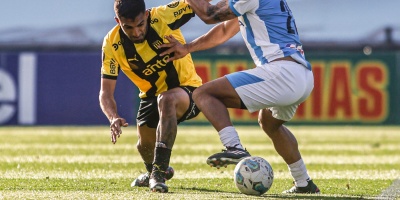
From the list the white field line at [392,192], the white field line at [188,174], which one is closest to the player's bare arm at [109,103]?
the white field line at [188,174]

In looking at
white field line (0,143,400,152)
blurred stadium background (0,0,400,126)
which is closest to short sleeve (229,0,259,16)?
white field line (0,143,400,152)

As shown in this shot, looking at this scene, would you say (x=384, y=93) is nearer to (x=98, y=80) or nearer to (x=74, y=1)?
(x=98, y=80)

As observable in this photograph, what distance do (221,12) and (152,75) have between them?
1.27 meters

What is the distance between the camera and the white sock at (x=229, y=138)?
649 cm

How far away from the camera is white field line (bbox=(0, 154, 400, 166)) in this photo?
10727 millimetres

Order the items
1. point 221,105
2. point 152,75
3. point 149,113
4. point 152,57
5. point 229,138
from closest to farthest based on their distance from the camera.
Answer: point 229,138 → point 221,105 → point 152,57 → point 152,75 → point 149,113

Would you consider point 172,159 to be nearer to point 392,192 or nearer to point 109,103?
point 109,103

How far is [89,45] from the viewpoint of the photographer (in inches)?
814

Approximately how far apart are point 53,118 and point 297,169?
12.0 metres

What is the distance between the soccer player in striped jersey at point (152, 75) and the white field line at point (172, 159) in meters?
2.78

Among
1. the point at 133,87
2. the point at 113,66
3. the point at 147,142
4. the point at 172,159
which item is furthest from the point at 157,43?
the point at 133,87

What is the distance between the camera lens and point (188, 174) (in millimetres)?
9102

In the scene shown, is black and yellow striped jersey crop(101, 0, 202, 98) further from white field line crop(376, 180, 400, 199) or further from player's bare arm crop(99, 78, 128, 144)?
white field line crop(376, 180, 400, 199)

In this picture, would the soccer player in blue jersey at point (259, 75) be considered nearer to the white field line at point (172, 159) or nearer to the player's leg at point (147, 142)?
the player's leg at point (147, 142)
